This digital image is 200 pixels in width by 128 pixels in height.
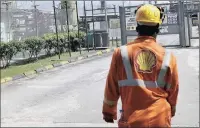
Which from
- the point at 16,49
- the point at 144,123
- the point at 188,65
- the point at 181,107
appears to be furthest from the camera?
the point at 16,49

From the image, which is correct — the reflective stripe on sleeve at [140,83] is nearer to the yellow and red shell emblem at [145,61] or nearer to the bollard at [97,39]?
the yellow and red shell emblem at [145,61]

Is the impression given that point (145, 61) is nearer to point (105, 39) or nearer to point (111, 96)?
point (111, 96)

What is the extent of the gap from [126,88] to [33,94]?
8.37 meters

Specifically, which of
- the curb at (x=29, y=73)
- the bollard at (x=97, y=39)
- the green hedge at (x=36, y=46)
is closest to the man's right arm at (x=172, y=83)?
the curb at (x=29, y=73)

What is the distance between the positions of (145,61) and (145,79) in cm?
14

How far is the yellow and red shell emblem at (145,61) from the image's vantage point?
3479 millimetres

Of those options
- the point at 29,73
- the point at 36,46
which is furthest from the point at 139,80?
the point at 36,46

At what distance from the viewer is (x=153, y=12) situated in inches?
141

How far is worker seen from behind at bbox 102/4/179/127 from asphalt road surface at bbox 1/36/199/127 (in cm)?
399

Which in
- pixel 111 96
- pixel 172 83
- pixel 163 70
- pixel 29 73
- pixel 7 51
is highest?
pixel 163 70

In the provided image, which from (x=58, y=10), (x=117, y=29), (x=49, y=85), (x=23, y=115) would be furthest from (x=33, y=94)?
(x=117, y=29)

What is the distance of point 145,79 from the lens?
347 cm

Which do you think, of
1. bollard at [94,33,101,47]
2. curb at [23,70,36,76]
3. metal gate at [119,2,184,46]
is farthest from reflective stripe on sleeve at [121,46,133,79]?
bollard at [94,33,101,47]

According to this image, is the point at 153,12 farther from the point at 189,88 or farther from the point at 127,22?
the point at 127,22
